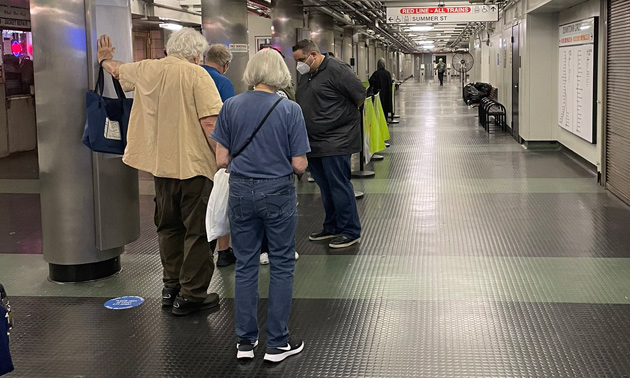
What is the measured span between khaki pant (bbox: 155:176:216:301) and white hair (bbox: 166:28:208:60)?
2.31ft

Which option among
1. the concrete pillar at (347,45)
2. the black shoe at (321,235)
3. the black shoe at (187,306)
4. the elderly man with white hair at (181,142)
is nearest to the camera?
the elderly man with white hair at (181,142)

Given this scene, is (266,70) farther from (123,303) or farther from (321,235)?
(321,235)

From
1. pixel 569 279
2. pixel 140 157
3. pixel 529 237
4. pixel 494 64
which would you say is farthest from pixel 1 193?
pixel 494 64

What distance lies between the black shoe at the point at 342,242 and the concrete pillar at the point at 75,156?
155 cm

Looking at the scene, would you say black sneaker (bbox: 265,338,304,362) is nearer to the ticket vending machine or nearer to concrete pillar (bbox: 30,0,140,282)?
concrete pillar (bbox: 30,0,140,282)

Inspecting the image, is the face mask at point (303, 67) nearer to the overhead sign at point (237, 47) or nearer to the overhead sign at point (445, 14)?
the overhead sign at point (237, 47)

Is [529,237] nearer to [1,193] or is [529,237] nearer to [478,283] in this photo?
[478,283]

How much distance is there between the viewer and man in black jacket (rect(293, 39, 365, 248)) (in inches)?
223

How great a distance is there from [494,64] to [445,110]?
2.94m

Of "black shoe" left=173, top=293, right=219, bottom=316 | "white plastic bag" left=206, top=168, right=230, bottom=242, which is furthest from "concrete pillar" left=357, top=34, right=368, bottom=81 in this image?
"white plastic bag" left=206, top=168, right=230, bottom=242

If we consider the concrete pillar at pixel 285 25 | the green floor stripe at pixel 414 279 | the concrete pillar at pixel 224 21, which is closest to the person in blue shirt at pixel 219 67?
the green floor stripe at pixel 414 279

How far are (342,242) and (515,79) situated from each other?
28.9 ft

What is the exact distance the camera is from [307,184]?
8.95 meters

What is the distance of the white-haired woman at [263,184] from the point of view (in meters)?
3.47
